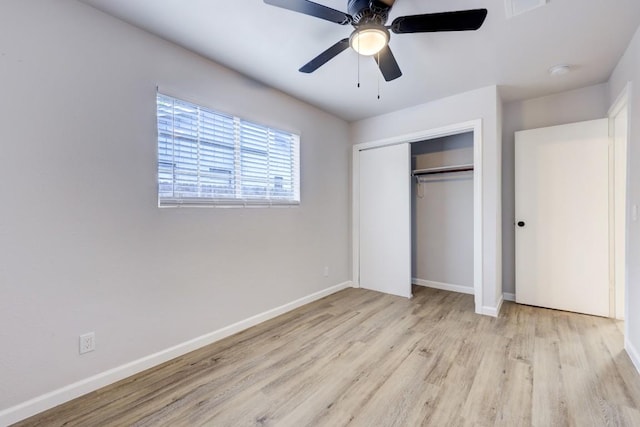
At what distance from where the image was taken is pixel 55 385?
164 centimetres

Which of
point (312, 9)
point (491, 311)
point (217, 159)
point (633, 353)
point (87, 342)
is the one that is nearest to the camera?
point (312, 9)

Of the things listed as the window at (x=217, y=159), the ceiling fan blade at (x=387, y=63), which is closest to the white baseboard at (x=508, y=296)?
the window at (x=217, y=159)

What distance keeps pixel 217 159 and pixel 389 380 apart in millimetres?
2213

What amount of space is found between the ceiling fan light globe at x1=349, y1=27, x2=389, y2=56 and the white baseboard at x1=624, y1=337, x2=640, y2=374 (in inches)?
109

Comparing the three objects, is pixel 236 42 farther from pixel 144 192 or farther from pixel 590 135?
pixel 590 135

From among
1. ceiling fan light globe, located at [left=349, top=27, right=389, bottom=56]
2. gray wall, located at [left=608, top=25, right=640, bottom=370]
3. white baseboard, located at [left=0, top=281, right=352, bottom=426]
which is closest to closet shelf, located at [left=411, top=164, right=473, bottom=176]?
gray wall, located at [left=608, top=25, right=640, bottom=370]

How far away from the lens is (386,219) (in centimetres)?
376

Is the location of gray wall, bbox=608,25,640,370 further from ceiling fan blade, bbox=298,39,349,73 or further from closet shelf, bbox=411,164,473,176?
ceiling fan blade, bbox=298,39,349,73

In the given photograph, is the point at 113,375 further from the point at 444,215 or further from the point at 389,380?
the point at 444,215

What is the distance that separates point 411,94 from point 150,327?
131 inches

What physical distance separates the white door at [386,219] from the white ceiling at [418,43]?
951mm

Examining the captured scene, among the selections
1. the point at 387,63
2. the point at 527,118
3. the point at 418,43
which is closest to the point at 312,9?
the point at 387,63

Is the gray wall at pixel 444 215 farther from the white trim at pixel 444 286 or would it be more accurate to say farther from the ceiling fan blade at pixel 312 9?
the ceiling fan blade at pixel 312 9

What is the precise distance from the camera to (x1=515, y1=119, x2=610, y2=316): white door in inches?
113
